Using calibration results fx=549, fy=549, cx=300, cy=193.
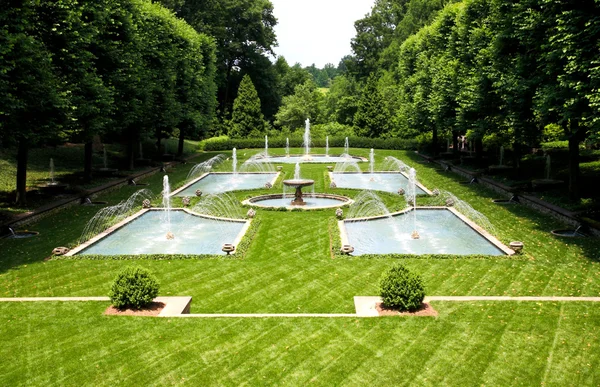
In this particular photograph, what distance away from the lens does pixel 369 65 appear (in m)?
94.4

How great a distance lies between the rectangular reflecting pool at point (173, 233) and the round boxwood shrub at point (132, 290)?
6326mm

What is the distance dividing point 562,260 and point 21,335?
15081 millimetres

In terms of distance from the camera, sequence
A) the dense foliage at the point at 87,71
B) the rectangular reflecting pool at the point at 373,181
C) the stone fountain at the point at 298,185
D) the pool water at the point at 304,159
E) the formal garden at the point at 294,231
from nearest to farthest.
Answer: the formal garden at the point at 294,231 → the dense foliage at the point at 87,71 → the stone fountain at the point at 298,185 → the rectangular reflecting pool at the point at 373,181 → the pool water at the point at 304,159

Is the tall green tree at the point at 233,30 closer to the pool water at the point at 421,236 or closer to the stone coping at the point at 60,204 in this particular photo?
the stone coping at the point at 60,204

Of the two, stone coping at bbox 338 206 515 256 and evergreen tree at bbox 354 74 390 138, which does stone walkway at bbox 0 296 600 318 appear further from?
evergreen tree at bbox 354 74 390 138

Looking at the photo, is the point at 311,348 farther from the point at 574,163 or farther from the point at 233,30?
the point at 233,30

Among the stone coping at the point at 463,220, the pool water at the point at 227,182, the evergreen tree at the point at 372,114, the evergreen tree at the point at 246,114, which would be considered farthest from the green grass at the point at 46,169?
the evergreen tree at the point at 372,114

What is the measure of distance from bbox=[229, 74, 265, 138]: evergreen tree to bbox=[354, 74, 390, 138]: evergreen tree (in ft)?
42.3

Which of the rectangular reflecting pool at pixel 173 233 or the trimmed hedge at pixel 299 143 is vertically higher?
the trimmed hedge at pixel 299 143

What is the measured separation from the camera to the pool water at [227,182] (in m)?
34.2

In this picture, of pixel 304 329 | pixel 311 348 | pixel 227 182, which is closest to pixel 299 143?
pixel 227 182

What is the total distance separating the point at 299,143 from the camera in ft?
218

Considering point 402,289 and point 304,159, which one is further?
point 304,159

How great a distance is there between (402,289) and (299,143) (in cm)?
5488
